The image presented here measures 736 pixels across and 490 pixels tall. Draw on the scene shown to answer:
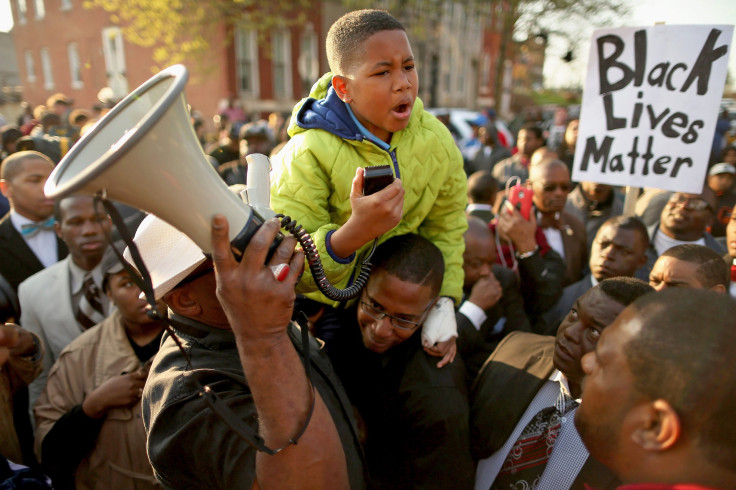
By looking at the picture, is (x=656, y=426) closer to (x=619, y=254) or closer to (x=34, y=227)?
(x=619, y=254)

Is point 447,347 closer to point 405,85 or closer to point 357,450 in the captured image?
point 357,450

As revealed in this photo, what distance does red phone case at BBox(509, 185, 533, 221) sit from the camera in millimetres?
3020

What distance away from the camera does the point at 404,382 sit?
2033mm

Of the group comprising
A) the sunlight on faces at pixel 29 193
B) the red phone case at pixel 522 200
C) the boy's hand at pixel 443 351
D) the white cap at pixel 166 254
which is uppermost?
the white cap at pixel 166 254

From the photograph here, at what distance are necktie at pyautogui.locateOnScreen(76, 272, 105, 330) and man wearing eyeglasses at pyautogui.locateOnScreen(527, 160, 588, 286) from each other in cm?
310

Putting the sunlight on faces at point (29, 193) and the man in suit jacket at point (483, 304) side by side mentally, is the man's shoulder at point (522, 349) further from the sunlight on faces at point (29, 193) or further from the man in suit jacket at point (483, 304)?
the sunlight on faces at point (29, 193)

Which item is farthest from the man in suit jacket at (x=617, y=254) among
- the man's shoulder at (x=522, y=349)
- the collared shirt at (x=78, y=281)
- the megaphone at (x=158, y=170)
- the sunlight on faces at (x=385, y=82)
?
the collared shirt at (x=78, y=281)

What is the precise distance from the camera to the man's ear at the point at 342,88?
72.8 inches

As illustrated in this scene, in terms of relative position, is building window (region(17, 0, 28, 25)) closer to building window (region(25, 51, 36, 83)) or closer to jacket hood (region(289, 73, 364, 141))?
building window (region(25, 51, 36, 83))

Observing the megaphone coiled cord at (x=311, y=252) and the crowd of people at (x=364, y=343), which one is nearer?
the crowd of people at (x=364, y=343)

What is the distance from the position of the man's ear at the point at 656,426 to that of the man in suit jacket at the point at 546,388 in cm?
76

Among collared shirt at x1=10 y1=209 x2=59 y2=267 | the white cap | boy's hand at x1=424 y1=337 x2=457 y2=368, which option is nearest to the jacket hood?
the white cap

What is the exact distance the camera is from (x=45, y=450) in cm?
204

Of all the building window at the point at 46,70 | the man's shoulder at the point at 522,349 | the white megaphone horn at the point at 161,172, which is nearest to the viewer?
the white megaphone horn at the point at 161,172
